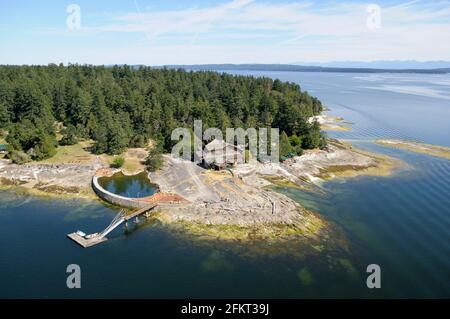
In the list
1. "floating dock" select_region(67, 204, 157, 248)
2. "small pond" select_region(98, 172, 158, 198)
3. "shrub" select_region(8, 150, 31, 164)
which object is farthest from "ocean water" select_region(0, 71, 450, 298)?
"shrub" select_region(8, 150, 31, 164)

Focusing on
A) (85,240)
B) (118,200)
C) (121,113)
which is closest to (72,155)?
(121,113)

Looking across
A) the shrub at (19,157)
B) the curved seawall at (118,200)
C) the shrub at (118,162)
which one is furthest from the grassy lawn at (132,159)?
the shrub at (19,157)

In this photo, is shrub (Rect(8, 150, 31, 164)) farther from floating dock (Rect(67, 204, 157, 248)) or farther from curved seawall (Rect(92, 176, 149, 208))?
floating dock (Rect(67, 204, 157, 248))

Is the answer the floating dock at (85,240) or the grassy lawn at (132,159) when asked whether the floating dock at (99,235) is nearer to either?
the floating dock at (85,240)

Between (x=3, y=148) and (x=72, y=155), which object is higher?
(x=3, y=148)

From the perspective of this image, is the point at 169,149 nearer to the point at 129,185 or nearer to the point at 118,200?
the point at 129,185
